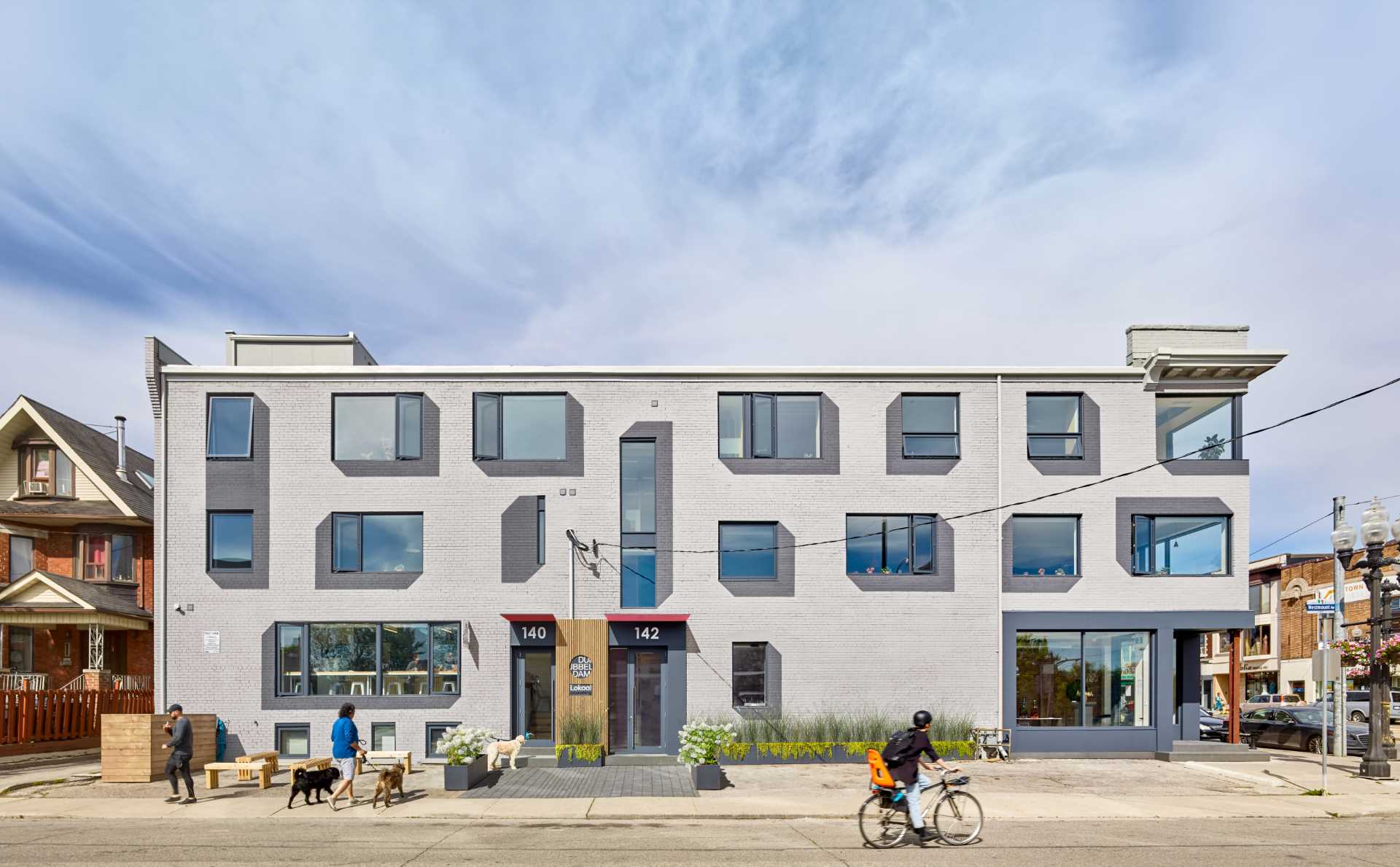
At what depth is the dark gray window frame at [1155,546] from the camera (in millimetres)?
24172

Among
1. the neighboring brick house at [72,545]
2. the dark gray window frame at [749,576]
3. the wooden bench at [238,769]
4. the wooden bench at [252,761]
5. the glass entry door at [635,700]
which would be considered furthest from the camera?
the neighboring brick house at [72,545]

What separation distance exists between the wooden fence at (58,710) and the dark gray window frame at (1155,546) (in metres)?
25.3

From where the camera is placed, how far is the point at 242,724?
23.0 m

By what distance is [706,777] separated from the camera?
18.5 meters

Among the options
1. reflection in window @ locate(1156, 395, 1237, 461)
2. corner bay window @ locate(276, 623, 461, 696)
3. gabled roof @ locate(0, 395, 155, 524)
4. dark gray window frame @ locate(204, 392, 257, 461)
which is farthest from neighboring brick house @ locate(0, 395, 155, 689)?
reflection in window @ locate(1156, 395, 1237, 461)

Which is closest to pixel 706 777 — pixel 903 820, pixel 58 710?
pixel 903 820

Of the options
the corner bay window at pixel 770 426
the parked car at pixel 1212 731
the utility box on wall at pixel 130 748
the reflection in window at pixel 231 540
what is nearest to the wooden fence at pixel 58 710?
the reflection in window at pixel 231 540

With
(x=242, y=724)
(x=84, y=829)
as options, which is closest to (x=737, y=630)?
(x=242, y=724)

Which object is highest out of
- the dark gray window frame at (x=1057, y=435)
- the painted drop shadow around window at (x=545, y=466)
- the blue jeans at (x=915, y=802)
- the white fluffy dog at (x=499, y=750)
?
the dark gray window frame at (x=1057, y=435)

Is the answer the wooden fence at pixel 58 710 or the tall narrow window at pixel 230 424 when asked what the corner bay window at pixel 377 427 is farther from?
the wooden fence at pixel 58 710

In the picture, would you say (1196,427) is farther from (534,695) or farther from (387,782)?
(387,782)

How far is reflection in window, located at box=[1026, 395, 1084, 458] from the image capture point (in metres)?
24.5

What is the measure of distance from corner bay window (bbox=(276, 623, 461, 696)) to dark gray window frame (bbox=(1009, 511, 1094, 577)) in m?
14.0

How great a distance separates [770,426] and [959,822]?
1230cm
